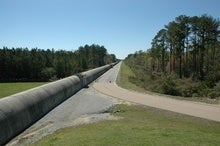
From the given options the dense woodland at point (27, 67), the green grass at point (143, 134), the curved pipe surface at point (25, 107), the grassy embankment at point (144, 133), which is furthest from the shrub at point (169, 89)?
the dense woodland at point (27, 67)

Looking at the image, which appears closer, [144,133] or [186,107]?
[144,133]

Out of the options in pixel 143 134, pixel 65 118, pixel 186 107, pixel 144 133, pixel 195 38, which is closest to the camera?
pixel 143 134

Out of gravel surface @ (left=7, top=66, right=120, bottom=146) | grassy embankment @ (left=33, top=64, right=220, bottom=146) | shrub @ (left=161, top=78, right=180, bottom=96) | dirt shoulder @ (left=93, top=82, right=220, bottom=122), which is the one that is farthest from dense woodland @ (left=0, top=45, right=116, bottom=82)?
grassy embankment @ (left=33, top=64, right=220, bottom=146)

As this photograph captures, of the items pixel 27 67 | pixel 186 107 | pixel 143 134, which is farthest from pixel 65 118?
pixel 27 67

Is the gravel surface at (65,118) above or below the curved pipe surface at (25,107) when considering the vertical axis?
below

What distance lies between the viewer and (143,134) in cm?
1334

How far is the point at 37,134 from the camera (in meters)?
16.1

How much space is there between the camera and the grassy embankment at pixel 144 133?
→ 12102 millimetres

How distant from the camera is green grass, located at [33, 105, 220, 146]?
474 inches

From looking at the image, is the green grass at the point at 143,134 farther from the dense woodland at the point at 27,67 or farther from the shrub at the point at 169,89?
the dense woodland at the point at 27,67

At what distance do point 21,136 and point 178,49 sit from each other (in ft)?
186

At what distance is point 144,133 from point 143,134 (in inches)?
11.3

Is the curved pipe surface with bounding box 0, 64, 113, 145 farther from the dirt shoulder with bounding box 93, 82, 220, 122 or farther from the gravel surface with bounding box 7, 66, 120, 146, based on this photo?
the dirt shoulder with bounding box 93, 82, 220, 122

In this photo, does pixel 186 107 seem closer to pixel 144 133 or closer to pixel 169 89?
→ pixel 144 133
